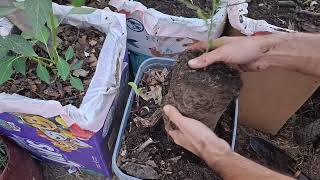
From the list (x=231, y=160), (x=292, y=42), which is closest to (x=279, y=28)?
(x=292, y=42)

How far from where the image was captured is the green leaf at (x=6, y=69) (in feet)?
3.51

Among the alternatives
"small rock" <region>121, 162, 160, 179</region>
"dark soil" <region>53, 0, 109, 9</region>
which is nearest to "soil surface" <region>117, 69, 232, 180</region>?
"small rock" <region>121, 162, 160, 179</region>

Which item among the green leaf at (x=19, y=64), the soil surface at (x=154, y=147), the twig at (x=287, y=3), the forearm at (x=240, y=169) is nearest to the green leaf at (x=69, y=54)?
the green leaf at (x=19, y=64)

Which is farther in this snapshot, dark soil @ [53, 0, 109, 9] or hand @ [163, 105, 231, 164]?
dark soil @ [53, 0, 109, 9]

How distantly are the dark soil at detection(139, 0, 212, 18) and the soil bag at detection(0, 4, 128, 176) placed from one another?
18cm

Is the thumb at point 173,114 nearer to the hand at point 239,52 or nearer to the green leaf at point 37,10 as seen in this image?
the hand at point 239,52

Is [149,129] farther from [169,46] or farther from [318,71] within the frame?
[318,71]

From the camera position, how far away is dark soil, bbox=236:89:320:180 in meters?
1.60

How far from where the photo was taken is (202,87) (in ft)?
3.31

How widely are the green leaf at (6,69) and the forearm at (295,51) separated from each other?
0.69 meters

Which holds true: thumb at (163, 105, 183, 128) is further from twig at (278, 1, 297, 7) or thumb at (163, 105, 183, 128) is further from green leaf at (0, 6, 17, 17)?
twig at (278, 1, 297, 7)

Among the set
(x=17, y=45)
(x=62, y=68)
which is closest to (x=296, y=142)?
(x=62, y=68)

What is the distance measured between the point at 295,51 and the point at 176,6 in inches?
17.2

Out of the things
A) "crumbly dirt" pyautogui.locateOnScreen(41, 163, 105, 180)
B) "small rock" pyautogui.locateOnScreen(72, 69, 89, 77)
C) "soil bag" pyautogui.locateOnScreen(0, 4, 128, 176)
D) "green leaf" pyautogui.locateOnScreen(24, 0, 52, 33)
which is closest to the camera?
"green leaf" pyautogui.locateOnScreen(24, 0, 52, 33)
